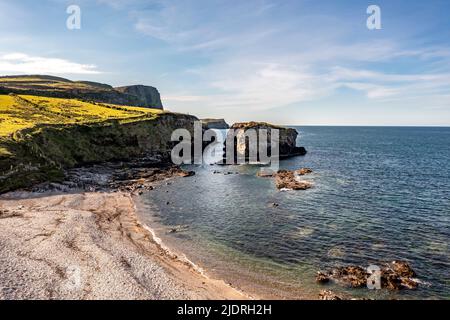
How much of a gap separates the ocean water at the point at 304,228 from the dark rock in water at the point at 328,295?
865 millimetres

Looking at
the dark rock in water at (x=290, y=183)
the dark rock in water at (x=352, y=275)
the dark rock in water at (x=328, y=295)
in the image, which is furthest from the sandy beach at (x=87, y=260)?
the dark rock in water at (x=290, y=183)

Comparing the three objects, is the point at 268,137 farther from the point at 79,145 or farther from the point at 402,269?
the point at 402,269

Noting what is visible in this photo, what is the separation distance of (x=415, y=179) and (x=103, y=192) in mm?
72424

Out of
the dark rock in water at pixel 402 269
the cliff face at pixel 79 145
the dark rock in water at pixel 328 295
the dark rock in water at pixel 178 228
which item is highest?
the cliff face at pixel 79 145

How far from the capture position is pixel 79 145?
93.1m

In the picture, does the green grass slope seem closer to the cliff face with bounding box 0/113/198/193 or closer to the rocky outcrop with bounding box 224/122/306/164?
the cliff face with bounding box 0/113/198/193

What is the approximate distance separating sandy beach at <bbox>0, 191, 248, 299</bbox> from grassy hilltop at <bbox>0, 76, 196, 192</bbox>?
48.8ft

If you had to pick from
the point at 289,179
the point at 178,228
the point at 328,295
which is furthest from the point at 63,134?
the point at 328,295

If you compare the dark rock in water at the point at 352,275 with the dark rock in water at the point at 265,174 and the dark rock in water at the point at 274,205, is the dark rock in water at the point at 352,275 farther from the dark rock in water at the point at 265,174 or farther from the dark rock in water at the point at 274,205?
the dark rock in water at the point at 265,174

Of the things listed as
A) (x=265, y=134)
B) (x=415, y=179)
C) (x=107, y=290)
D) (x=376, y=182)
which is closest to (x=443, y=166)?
(x=415, y=179)

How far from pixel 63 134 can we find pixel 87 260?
63.8 meters

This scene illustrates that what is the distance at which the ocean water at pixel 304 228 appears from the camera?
35.1m
